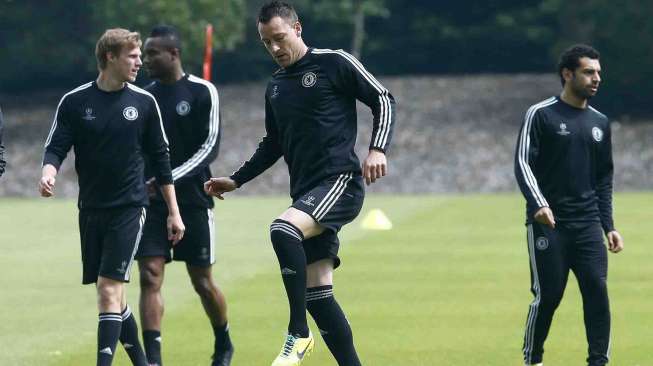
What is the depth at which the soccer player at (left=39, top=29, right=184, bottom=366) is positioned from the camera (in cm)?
912

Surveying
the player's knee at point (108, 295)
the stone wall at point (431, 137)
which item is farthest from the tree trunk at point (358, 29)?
the player's knee at point (108, 295)

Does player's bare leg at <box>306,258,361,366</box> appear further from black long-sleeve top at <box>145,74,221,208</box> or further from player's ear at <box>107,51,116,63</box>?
black long-sleeve top at <box>145,74,221,208</box>

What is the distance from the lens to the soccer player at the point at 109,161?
9125 millimetres

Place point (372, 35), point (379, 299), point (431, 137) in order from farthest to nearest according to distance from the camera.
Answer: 1. point (372, 35)
2. point (431, 137)
3. point (379, 299)

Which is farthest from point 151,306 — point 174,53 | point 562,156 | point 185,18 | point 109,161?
point 185,18

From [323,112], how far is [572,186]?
1.84 m

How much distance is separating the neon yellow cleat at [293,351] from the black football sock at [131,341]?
1.38 metres

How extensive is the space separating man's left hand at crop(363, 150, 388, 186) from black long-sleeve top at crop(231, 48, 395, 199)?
166 millimetres

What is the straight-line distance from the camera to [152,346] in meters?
9.95

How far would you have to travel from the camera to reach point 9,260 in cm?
1980

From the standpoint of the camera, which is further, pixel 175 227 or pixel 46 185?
pixel 175 227

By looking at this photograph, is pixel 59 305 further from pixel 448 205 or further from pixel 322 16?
pixel 322 16

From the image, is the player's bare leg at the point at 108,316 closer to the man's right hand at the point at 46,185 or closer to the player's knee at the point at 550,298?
the man's right hand at the point at 46,185

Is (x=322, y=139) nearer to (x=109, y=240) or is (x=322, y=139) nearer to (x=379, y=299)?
(x=109, y=240)
